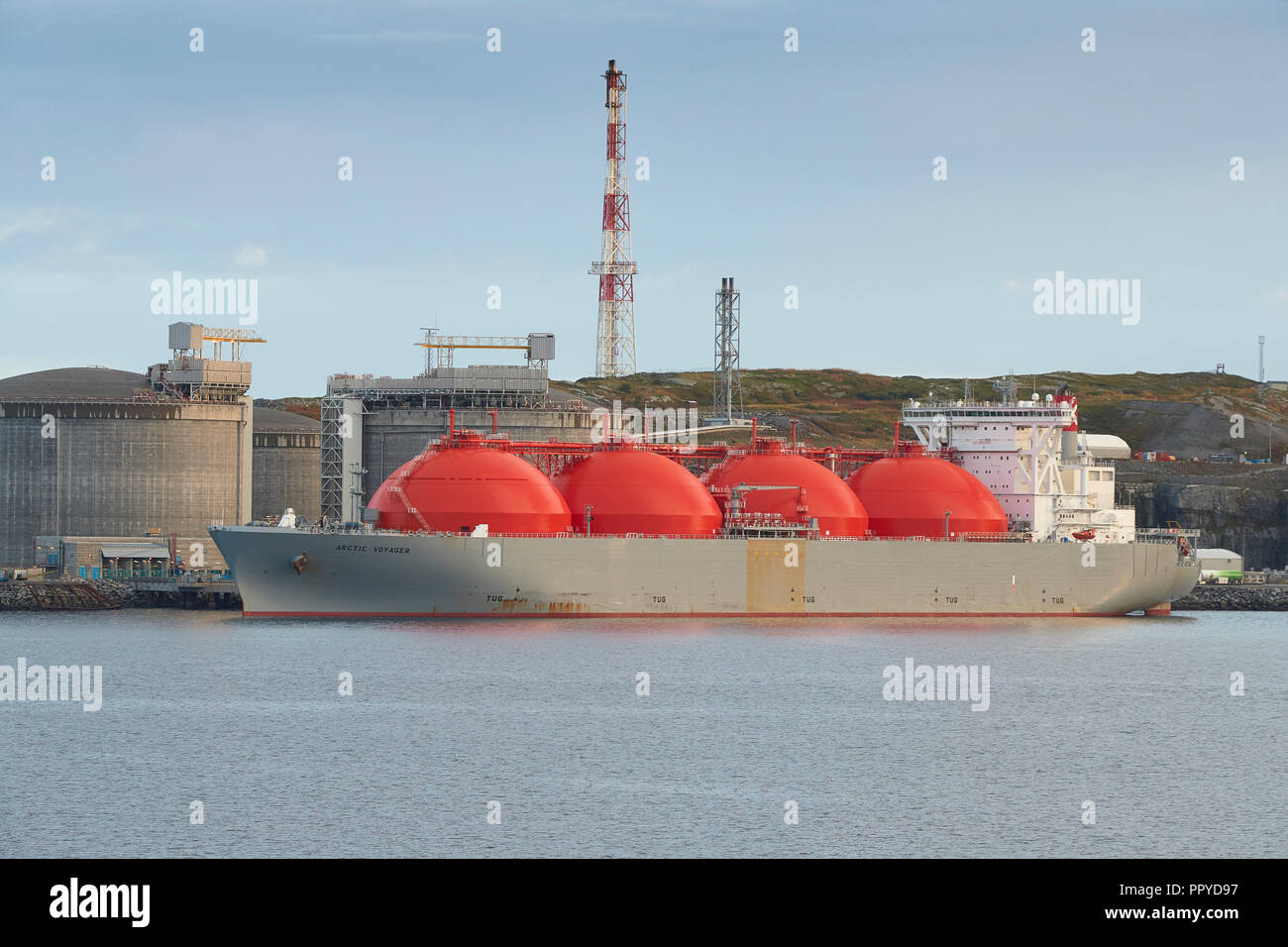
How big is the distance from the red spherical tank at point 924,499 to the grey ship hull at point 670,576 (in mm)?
2405

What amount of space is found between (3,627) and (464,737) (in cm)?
3050

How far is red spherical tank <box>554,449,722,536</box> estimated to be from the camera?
64.4m

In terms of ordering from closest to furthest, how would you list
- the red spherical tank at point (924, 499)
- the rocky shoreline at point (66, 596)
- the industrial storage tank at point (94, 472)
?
the rocky shoreline at point (66, 596) < the red spherical tank at point (924, 499) < the industrial storage tank at point (94, 472)

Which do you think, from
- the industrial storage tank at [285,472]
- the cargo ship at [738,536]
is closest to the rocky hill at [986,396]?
the industrial storage tank at [285,472]

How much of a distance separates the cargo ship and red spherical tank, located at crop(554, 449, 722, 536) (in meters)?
0.08

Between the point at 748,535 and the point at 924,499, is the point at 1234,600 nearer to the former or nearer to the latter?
the point at 924,499

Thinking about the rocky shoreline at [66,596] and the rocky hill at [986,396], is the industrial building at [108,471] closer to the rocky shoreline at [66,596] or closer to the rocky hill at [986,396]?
the rocky shoreline at [66,596]

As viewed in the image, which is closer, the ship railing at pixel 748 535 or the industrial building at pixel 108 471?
the ship railing at pixel 748 535

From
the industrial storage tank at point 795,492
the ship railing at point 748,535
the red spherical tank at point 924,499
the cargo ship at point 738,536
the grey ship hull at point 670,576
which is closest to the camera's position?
the grey ship hull at point 670,576

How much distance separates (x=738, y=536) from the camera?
218ft

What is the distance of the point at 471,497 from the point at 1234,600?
4196 cm

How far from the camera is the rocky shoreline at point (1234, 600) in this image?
81625 mm

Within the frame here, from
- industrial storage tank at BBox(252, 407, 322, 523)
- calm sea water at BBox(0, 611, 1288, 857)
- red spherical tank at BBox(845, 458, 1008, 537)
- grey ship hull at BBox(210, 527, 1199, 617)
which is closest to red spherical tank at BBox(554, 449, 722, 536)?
grey ship hull at BBox(210, 527, 1199, 617)
